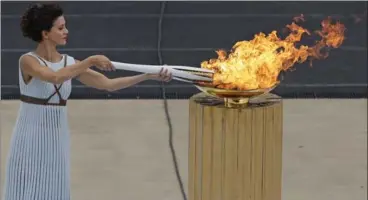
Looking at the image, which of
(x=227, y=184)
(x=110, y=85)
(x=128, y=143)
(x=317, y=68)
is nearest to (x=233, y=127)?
(x=227, y=184)

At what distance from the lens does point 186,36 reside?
868 cm

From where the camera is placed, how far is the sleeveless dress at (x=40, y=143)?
3.92 m

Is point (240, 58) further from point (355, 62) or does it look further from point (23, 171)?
point (355, 62)

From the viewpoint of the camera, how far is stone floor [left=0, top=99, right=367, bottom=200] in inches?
222

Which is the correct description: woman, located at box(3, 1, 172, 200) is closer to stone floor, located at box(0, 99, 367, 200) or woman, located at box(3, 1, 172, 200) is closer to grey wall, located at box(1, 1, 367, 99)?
stone floor, located at box(0, 99, 367, 200)

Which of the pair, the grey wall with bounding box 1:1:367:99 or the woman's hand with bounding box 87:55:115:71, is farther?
the grey wall with bounding box 1:1:367:99

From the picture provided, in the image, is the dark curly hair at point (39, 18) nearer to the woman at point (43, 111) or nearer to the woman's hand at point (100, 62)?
the woman at point (43, 111)

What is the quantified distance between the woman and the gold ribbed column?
0.94 ft

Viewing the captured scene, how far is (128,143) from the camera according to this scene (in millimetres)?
6359

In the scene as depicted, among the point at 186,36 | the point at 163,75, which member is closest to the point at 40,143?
the point at 163,75

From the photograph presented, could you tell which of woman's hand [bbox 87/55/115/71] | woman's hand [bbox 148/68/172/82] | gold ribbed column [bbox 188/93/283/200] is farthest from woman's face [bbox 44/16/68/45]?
gold ribbed column [bbox 188/93/283/200]

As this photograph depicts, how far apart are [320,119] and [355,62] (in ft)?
4.74

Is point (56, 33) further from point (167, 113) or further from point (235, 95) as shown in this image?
point (167, 113)

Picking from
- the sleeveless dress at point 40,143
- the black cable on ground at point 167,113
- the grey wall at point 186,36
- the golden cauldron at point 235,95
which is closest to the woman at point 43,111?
the sleeveless dress at point 40,143
